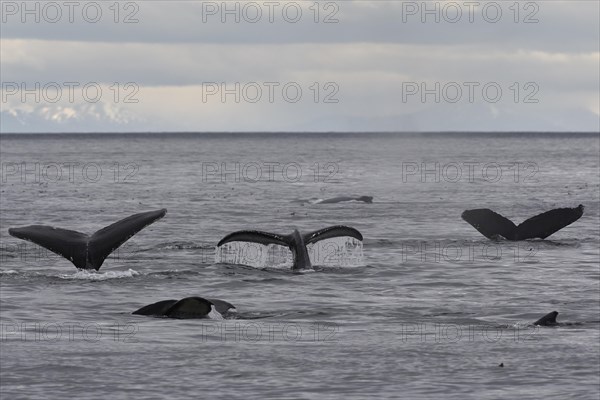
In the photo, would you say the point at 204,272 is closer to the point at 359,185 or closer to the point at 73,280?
the point at 73,280

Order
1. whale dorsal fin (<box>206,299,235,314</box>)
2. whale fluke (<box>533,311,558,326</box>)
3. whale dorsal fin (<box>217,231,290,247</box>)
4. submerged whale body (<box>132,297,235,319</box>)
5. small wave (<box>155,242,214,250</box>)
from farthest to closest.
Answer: small wave (<box>155,242,214,250</box>), whale dorsal fin (<box>217,231,290,247</box>), whale dorsal fin (<box>206,299,235,314</box>), submerged whale body (<box>132,297,235,319</box>), whale fluke (<box>533,311,558,326</box>)

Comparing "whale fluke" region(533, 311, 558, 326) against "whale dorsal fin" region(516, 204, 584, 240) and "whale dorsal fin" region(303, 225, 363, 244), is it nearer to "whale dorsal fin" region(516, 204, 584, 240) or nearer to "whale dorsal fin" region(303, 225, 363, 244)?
"whale dorsal fin" region(303, 225, 363, 244)

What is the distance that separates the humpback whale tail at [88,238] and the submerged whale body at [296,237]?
1247mm

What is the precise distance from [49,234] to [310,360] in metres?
6.68

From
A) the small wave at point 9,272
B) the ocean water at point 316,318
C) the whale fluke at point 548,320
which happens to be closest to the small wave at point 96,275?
the ocean water at point 316,318

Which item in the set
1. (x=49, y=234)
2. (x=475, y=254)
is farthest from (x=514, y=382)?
(x=475, y=254)

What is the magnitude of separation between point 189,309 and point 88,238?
12.7 feet

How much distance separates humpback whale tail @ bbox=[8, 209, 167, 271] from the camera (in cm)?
1933

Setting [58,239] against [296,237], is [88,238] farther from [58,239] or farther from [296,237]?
[296,237]

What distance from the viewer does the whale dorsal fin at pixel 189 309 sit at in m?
17.2

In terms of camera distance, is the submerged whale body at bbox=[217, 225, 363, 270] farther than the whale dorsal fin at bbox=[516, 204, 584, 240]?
No

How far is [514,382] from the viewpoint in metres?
13.2

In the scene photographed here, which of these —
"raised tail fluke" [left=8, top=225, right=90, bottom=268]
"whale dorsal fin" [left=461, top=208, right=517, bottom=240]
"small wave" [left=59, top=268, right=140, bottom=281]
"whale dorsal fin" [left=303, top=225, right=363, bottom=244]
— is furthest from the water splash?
"whale dorsal fin" [left=461, top=208, right=517, bottom=240]

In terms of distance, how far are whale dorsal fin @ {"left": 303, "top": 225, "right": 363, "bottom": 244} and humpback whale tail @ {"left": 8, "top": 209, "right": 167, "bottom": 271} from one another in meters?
2.81
